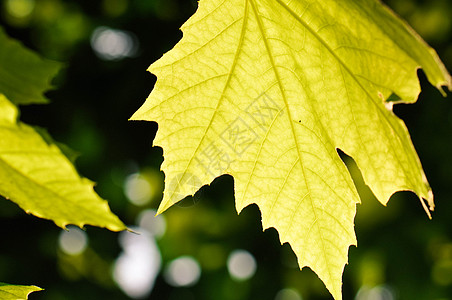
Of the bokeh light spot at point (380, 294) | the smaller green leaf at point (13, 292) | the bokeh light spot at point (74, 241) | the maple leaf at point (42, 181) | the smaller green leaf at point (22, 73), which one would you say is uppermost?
the maple leaf at point (42, 181)

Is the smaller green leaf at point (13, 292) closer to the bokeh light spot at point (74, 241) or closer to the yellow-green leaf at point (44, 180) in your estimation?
the yellow-green leaf at point (44, 180)

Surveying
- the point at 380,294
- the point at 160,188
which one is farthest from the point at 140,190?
Answer: the point at 380,294

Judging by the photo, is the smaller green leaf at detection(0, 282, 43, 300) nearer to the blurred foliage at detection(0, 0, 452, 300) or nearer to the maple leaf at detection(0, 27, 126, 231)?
the maple leaf at detection(0, 27, 126, 231)

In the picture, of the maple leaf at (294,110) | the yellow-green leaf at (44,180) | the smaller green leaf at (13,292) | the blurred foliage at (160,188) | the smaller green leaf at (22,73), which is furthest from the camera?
the blurred foliage at (160,188)

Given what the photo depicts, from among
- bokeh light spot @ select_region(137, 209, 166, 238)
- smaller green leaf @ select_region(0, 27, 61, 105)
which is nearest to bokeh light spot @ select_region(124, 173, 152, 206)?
bokeh light spot @ select_region(137, 209, 166, 238)

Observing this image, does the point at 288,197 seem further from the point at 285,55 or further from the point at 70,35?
the point at 70,35

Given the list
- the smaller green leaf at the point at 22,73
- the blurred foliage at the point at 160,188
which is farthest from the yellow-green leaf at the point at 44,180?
the blurred foliage at the point at 160,188

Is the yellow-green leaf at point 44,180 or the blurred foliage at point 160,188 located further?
the blurred foliage at point 160,188
